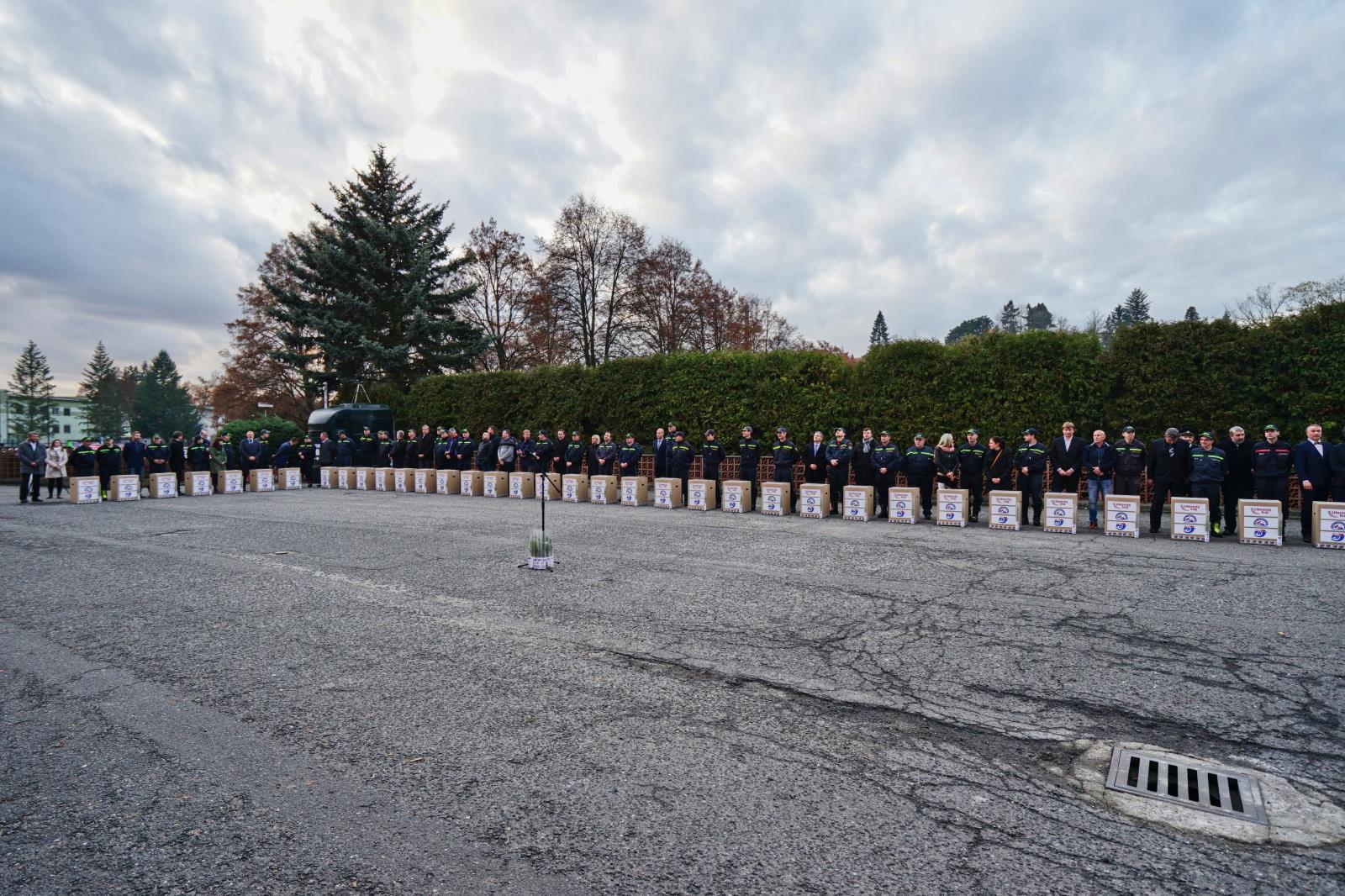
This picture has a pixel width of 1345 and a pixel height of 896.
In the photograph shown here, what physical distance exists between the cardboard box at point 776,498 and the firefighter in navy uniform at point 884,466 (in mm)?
1893

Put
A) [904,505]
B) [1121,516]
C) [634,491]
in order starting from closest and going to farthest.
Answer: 1. [1121,516]
2. [904,505]
3. [634,491]

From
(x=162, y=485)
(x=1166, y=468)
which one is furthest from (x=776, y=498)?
(x=162, y=485)

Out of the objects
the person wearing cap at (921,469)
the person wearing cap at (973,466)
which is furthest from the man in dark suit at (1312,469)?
the person wearing cap at (921,469)

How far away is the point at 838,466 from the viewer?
16.1 metres

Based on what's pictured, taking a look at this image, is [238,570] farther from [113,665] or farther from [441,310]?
[441,310]

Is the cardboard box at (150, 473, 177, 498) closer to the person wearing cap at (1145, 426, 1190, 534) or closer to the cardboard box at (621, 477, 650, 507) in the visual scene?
the cardboard box at (621, 477, 650, 507)

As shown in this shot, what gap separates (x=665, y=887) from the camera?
2.76 m

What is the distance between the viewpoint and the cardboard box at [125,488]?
1902cm

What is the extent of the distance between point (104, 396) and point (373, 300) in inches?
2778

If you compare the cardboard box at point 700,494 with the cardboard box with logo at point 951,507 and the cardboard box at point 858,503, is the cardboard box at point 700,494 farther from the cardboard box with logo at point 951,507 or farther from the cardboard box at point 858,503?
the cardboard box with logo at point 951,507

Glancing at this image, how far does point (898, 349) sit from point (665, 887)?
672 inches

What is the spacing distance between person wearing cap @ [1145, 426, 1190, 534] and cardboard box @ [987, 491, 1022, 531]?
218 centimetres

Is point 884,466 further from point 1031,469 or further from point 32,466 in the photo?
point 32,466

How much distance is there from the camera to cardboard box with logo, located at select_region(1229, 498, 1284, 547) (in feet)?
35.3
